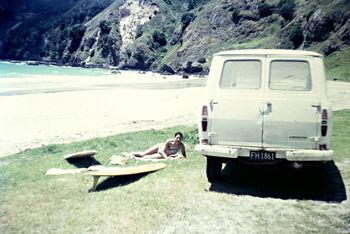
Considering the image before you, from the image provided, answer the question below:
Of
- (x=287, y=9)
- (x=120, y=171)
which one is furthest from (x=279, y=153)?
(x=287, y=9)

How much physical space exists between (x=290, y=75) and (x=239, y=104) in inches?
45.9

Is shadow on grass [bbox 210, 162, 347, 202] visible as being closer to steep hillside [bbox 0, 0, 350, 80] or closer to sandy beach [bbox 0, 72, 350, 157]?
sandy beach [bbox 0, 72, 350, 157]

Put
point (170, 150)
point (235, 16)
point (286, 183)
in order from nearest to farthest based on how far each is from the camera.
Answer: point (286, 183), point (170, 150), point (235, 16)

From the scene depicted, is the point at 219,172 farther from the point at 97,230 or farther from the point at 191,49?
the point at 191,49

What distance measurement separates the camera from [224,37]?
364 feet

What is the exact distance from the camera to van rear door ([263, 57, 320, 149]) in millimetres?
7289

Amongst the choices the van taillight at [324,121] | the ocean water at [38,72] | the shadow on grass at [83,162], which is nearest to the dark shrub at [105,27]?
the ocean water at [38,72]

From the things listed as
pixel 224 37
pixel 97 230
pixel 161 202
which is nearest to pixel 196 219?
pixel 161 202

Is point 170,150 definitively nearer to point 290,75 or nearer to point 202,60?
point 290,75

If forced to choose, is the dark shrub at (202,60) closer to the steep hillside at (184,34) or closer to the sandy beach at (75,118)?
the steep hillside at (184,34)

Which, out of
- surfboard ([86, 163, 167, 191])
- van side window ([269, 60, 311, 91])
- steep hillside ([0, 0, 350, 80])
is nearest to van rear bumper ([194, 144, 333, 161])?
van side window ([269, 60, 311, 91])

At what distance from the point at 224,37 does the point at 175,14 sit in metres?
55.2

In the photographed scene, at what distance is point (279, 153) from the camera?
24.5 feet

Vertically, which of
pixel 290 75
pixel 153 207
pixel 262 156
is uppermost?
pixel 290 75
